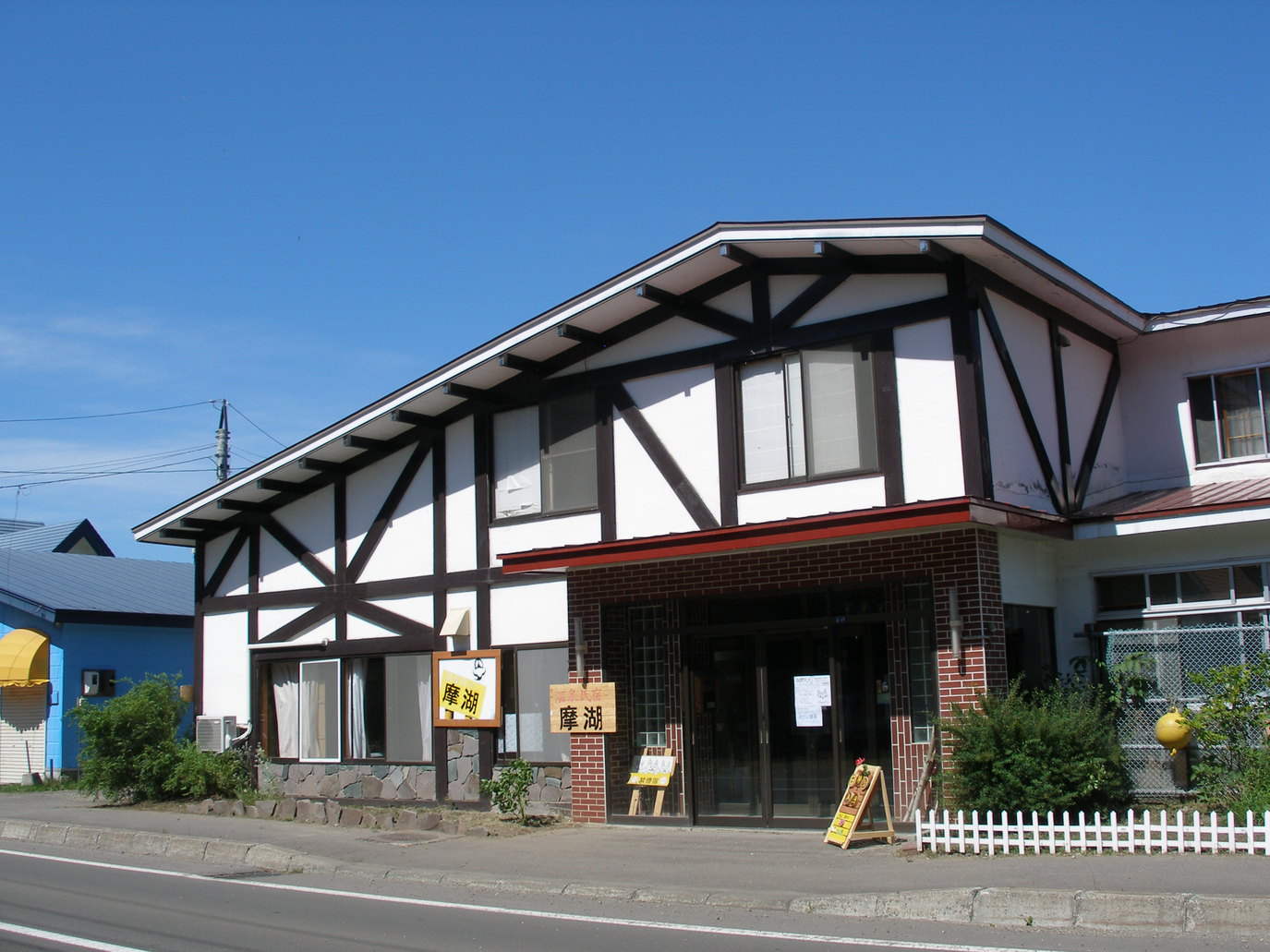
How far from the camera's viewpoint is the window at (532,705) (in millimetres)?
Answer: 16484

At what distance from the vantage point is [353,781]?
1841 centimetres

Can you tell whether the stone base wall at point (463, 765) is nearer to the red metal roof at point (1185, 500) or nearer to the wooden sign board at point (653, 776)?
the wooden sign board at point (653, 776)

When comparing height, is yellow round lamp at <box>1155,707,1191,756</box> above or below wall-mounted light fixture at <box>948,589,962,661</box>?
below

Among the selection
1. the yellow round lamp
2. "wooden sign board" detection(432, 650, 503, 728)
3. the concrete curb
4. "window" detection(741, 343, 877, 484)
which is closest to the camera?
the concrete curb

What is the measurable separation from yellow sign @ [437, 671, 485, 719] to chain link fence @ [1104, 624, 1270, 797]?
26.9 ft

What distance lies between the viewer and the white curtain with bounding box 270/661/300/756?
19453 millimetres

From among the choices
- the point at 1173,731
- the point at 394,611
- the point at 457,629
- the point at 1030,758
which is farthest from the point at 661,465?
the point at 1173,731

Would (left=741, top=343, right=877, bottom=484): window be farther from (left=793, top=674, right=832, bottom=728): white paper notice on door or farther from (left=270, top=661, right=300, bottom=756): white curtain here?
(left=270, top=661, right=300, bottom=756): white curtain

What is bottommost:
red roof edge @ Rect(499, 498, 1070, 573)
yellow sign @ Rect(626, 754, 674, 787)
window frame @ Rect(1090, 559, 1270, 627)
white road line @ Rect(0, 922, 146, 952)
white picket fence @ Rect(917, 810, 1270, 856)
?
white road line @ Rect(0, 922, 146, 952)

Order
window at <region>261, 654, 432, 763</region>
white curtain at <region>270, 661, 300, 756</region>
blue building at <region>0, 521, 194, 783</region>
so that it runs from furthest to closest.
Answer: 1. blue building at <region>0, 521, 194, 783</region>
2. white curtain at <region>270, 661, 300, 756</region>
3. window at <region>261, 654, 432, 763</region>

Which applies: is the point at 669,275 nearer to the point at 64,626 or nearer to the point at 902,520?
the point at 902,520

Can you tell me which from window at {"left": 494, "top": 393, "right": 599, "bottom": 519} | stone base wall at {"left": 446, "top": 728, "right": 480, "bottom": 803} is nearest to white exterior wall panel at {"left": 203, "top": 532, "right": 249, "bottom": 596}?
stone base wall at {"left": 446, "top": 728, "right": 480, "bottom": 803}

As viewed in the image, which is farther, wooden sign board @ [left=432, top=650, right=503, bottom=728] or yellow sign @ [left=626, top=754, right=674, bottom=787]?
wooden sign board @ [left=432, top=650, right=503, bottom=728]

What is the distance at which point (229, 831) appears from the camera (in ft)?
50.5
